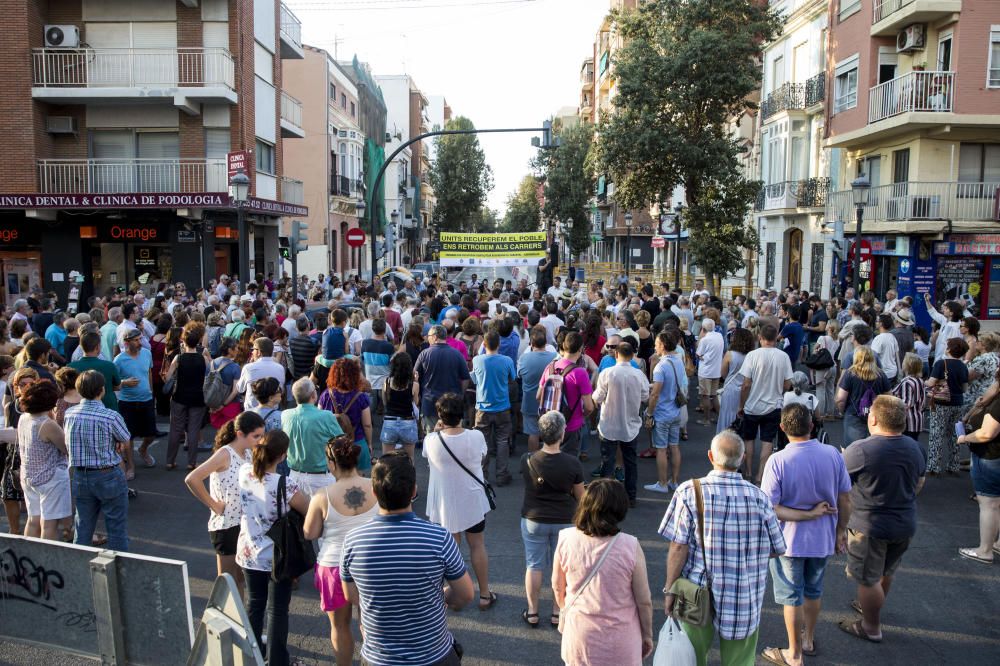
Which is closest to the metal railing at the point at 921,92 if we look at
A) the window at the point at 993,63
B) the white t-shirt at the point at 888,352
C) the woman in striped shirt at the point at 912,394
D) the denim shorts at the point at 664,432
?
the window at the point at 993,63

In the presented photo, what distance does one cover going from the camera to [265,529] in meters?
4.67

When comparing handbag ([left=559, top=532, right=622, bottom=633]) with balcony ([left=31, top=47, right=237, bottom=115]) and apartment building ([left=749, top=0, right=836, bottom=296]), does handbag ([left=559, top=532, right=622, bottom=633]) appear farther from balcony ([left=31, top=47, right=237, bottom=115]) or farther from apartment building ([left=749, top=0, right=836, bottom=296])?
apartment building ([left=749, top=0, right=836, bottom=296])

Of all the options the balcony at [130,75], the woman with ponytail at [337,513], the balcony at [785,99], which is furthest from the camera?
the balcony at [785,99]

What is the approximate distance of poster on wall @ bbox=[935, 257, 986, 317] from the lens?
23.6 meters

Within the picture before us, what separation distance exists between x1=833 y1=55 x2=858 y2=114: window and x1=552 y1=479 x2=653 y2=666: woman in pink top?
26178 millimetres

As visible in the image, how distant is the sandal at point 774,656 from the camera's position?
5146 millimetres

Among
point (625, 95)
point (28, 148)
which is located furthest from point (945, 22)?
point (28, 148)

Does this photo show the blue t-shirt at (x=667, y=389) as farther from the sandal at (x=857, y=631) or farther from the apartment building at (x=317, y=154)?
the apartment building at (x=317, y=154)

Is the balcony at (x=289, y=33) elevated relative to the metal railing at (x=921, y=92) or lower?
elevated

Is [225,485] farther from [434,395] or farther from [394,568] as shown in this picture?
[434,395]

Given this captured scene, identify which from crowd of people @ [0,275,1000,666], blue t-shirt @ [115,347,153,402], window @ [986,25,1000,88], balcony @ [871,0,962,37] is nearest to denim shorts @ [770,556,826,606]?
crowd of people @ [0,275,1000,666]

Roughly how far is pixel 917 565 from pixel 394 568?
5.39m

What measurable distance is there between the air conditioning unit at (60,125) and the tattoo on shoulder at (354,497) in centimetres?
2311

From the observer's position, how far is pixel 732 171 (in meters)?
27.0
